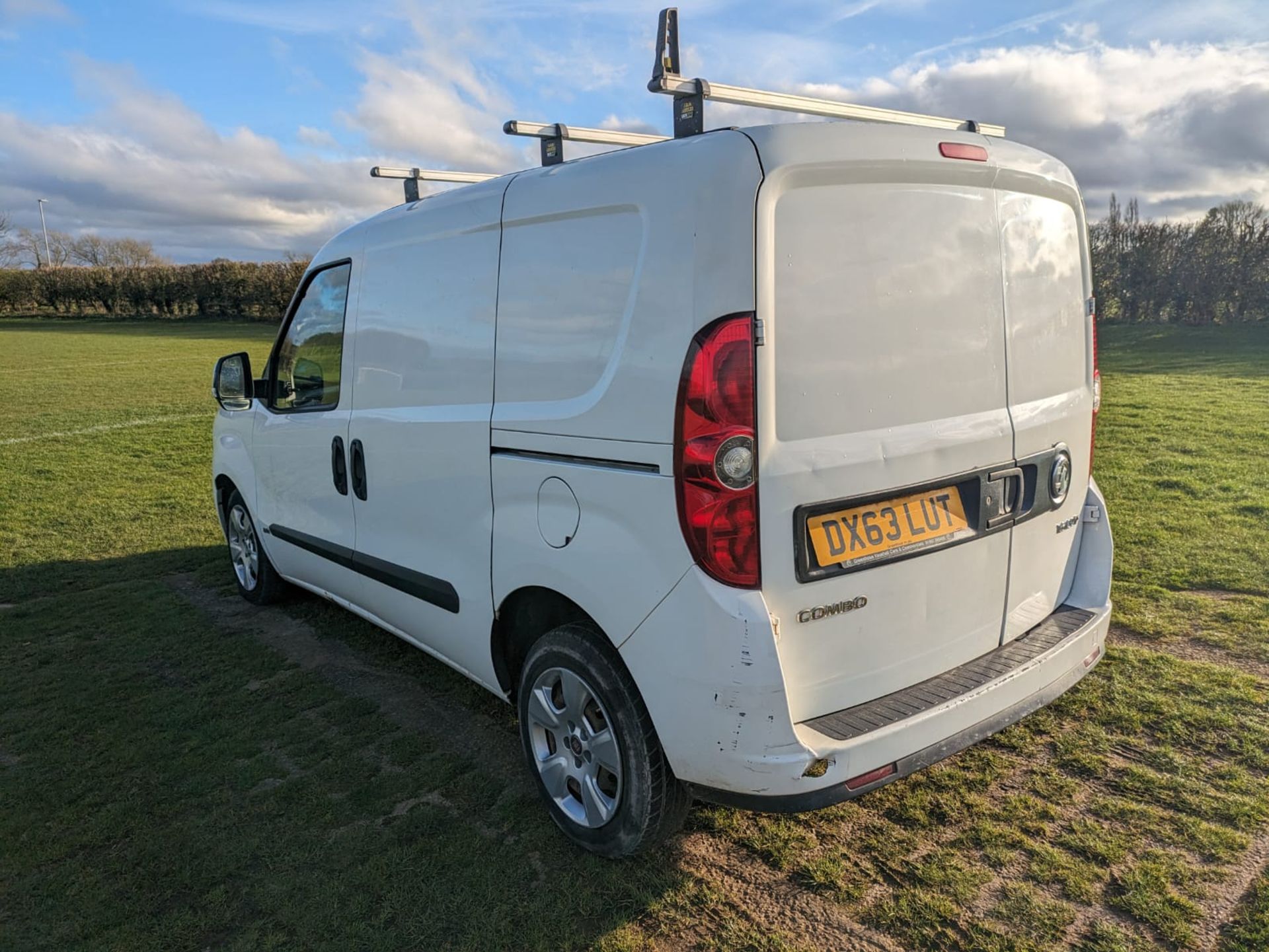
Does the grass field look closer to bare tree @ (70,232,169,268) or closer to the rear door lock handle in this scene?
the rear door lock handle

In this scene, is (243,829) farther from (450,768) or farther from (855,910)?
(855,910)

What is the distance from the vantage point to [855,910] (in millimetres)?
2547

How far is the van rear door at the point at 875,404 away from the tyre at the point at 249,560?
3.94m

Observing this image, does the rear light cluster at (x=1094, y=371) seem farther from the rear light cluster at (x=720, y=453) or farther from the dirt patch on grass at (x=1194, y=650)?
the rear light cluster at (x=720, y=453)

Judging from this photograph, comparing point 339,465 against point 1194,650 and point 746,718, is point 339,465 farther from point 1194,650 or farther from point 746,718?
point 1194,650

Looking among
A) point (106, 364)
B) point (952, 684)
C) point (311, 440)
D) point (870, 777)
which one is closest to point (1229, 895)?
point (952, 684)

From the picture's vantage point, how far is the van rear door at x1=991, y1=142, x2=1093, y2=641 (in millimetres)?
2820

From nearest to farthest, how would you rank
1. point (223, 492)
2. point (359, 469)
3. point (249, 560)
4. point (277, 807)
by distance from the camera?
1. point (277, 807)
2. point (359, 469)
3. point (249, 560)
4. point (223, 492)

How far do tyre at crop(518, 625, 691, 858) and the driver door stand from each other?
157 cm

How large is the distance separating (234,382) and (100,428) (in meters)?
9.68

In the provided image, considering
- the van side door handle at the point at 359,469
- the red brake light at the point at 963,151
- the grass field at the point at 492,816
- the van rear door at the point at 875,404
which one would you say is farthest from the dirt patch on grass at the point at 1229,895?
the van side door handle at the point at 359,469

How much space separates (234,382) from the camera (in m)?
4.84

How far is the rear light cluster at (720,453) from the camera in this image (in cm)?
224

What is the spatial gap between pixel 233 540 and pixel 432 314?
10.1 ft
